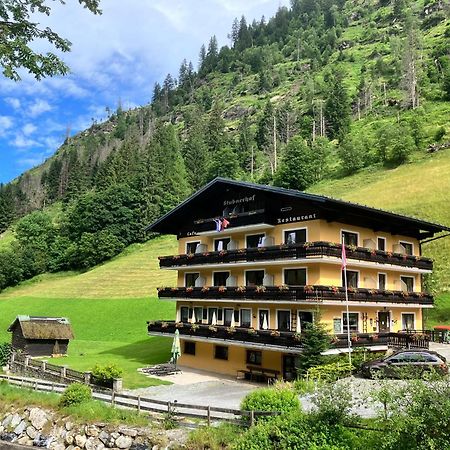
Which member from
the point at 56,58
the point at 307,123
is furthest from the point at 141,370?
the point at 307,123

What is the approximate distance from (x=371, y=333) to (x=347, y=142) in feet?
230

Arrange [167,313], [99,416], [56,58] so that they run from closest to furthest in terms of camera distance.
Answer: [56,58]
[99,416]
[167,313]

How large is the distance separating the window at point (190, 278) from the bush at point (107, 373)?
13.7m

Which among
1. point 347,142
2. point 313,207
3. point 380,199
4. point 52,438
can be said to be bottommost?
point 52,438

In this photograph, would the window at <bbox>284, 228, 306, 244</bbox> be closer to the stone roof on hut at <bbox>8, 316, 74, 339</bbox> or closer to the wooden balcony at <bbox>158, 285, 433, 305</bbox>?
the wooden balcony at <bbox>158, 285, 433, 305</bbox>

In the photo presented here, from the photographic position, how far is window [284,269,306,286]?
3156 centimetres

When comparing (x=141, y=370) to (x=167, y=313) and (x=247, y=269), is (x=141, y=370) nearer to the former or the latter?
(x=247, y=269)

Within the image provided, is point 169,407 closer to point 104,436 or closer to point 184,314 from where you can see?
point 104,436

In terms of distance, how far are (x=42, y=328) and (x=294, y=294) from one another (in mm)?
25049

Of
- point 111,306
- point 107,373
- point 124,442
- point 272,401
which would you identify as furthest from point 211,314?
point 111,306

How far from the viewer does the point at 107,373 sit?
28.0 m

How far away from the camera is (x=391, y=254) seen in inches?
1353

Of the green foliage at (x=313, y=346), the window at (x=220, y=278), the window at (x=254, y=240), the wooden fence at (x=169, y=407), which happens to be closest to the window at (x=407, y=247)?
the window at (x=254, y=240)

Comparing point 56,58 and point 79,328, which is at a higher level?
point 56,58
